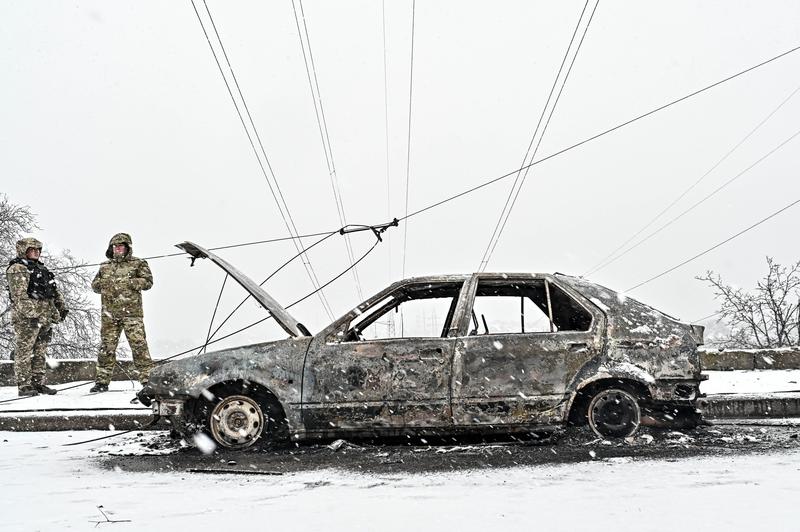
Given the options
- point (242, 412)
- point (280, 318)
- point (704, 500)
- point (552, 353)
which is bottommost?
point (704, 500)

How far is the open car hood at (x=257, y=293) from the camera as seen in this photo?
5.56 metres

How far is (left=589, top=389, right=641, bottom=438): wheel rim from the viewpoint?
196 inches

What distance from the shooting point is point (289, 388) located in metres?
5.01

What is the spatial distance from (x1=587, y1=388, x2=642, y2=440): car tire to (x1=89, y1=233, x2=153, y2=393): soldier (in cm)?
584

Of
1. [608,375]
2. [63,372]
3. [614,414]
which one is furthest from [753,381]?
[63,372]

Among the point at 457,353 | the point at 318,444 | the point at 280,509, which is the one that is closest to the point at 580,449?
the point at 457,353

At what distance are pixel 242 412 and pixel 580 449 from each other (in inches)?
106

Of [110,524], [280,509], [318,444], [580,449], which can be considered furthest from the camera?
[318,444]

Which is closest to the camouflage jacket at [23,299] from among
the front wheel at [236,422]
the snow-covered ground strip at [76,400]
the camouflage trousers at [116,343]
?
the camouflage trousers at [116,343]

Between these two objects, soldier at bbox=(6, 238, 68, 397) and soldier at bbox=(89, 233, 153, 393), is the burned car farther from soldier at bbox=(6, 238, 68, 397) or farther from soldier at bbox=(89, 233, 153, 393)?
soldier at bbox=(6, 238, 68, 397)

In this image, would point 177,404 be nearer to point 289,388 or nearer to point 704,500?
point 289,388

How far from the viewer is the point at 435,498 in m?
3.55

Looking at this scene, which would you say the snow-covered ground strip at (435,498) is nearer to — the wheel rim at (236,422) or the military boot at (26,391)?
the wheel rim at (236,422)

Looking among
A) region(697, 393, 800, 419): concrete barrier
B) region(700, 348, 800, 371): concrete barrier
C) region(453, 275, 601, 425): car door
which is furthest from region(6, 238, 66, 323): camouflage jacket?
region(700, 348, 800, 371): concrete barrier
